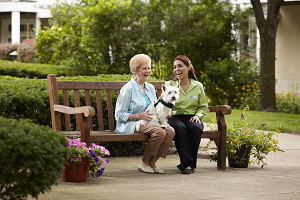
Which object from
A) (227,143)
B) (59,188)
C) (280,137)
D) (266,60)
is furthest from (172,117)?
(266,60)

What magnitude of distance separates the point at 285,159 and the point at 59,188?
11.8 feet

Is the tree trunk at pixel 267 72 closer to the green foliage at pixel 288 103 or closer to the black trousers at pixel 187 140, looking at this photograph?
the green foliage at pixel 288 103

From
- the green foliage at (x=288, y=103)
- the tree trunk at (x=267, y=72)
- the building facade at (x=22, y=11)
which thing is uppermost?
the building facade at (x=22, y=11)

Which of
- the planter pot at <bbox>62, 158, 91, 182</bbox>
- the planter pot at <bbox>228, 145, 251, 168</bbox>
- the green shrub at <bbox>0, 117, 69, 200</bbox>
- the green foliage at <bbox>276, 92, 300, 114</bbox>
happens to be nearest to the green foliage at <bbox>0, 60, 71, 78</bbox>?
the green foliage at <bbox>276, 92, 300, 114</bbox>

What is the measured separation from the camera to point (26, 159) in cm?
301

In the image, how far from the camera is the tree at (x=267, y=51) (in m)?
12.2

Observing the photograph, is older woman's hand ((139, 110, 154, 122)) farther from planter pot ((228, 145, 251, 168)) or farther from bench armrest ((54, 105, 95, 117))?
planter pot ((228, 145, 251, 168))

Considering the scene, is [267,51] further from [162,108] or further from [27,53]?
[27,53]

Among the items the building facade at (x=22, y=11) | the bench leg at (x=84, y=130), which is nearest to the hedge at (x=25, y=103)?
the bench leg at (x=84, y=130)

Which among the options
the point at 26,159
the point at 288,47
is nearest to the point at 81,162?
the point at 26,159

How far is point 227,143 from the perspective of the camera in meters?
5.32

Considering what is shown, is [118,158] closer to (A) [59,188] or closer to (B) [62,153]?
(A) [59,188]

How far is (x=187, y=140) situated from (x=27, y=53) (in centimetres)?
2277

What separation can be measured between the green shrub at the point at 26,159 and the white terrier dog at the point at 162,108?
1761 millimetres
